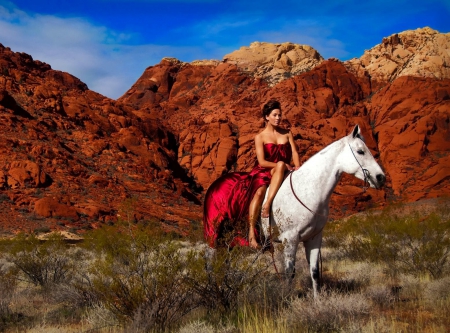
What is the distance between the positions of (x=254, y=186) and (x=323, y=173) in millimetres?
957

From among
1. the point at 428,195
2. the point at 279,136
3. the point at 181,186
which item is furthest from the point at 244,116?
the point at 279,136

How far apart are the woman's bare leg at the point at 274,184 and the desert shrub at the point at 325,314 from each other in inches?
48.8

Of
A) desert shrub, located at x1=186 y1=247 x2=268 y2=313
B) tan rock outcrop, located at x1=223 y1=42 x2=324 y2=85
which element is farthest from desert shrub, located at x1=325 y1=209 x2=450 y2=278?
tan rock outcrop, located at x1=223 y1=42 x2=324 y2=85

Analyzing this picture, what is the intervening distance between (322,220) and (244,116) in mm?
61497

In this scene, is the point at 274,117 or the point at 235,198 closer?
the point at 235,198

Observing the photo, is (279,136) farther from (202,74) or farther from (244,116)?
(202,74)

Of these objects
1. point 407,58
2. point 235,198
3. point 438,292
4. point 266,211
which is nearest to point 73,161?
point 235,198

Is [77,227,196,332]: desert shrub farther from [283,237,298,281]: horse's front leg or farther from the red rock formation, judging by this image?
the red rock formation

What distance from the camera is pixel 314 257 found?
5.63 m

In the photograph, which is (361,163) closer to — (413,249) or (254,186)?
(254,186)

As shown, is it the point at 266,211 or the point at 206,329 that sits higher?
the point at 266,211

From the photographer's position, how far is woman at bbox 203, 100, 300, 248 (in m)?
5.67

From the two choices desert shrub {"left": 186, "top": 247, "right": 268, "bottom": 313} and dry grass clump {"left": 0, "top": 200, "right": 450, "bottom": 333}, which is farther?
desert shrub {"left": 186, "top": 247, "right": 268, "bottom": 313}

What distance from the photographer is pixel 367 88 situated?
7275 cm
